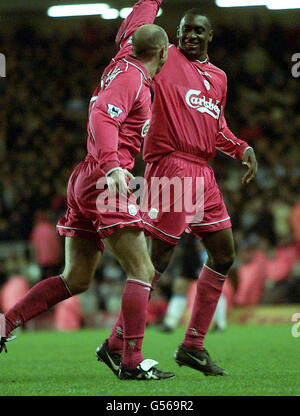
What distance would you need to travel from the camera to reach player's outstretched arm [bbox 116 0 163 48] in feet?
16.1

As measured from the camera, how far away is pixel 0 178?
13656 mm

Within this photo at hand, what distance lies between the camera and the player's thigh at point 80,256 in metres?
4.64

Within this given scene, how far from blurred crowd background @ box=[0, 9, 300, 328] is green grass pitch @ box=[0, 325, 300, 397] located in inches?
78.6

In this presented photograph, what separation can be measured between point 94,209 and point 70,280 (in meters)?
0.58

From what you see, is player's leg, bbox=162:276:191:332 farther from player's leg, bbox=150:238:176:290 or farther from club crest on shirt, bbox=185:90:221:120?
club crest on shirt, bbox=185:90:221:120

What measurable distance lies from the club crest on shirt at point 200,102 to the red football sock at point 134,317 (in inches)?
54.2

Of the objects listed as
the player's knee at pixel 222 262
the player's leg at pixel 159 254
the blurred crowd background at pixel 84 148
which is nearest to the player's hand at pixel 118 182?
the player's leg at pixel 159 254

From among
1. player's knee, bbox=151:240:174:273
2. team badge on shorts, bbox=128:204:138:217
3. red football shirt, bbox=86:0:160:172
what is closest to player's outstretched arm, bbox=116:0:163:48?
red football shirt, bbox=86:0:160:172

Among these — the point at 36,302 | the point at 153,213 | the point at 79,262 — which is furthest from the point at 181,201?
the point at 36,302

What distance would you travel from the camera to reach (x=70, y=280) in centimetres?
467

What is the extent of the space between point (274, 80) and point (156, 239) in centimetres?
1026
